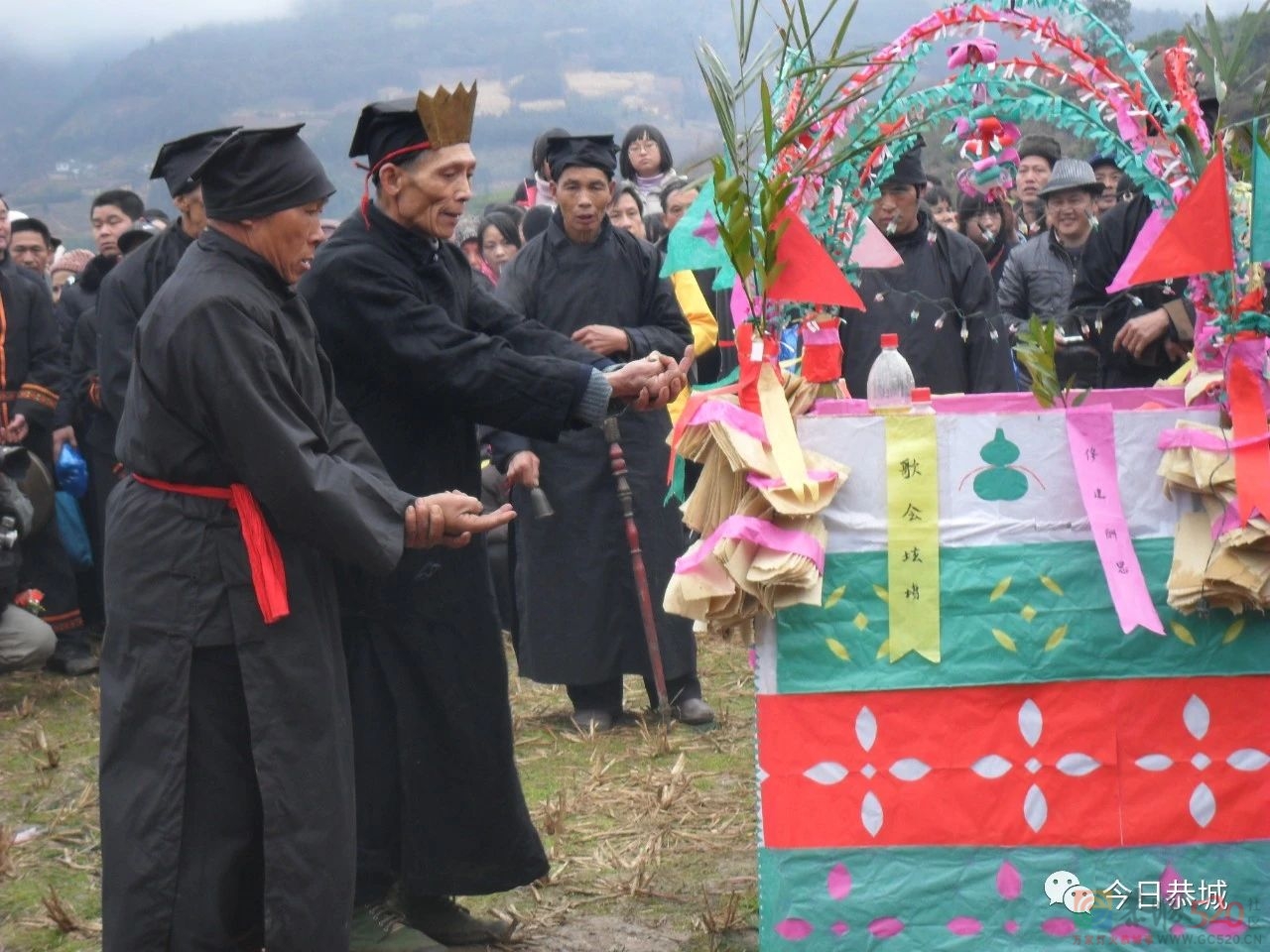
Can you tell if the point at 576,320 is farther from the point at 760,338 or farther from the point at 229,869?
the point at 229,869

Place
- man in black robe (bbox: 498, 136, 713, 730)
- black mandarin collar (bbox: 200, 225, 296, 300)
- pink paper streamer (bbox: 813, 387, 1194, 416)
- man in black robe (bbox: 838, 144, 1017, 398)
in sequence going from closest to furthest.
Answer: black mandarin collar (bbox: 200, 225, 296, 300), pink paper streamer (bbox: 813, 387, 1194, 416), man in black robe (bbox: 838, 144, 1017, 398), man in black robe (bbox: 498, 136, 713, 730)

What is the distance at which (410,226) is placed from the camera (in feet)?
14.0

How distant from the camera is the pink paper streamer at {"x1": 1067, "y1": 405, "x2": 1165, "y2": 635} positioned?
373 centimetres

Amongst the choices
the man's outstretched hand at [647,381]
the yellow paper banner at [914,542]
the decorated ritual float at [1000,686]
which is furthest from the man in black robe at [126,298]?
the yellow paper banner at [914,542]

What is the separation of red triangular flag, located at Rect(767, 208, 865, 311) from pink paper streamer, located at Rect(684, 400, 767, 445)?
290mm

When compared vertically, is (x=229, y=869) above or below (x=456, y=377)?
below

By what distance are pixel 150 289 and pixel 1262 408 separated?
14.2 ft

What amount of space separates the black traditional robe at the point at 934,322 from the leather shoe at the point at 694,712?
1.41m

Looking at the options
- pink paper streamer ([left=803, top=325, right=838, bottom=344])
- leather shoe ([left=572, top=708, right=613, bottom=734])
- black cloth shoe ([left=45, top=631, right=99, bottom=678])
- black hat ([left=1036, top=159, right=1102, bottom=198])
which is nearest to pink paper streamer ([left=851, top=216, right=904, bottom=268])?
pink paper streamer ([left=803, top=325, right=838, bottom=344])

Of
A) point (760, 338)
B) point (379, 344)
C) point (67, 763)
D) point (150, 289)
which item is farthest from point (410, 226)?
point (67, 763)

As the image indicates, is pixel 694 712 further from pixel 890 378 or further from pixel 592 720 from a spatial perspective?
pixel 890 378

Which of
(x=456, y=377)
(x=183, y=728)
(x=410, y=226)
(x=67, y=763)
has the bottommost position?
(x=67, y=763)

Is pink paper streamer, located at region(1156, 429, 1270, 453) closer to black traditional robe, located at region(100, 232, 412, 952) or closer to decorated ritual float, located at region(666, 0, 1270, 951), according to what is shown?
decorated ritual float, located at region(666, 0, 1270, 951)

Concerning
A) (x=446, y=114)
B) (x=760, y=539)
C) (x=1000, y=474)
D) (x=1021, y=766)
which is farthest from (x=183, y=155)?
(x=1021, y=766)
